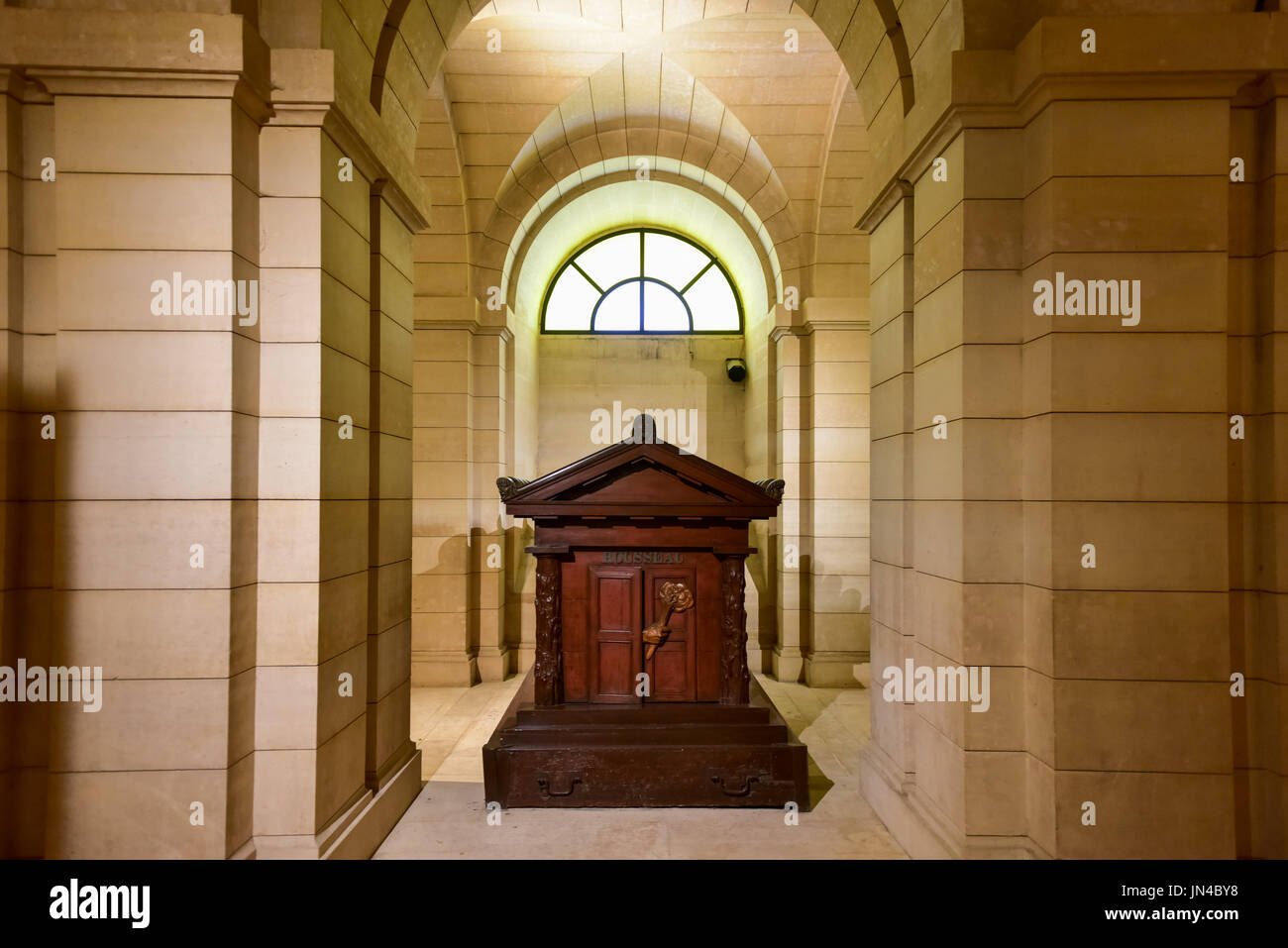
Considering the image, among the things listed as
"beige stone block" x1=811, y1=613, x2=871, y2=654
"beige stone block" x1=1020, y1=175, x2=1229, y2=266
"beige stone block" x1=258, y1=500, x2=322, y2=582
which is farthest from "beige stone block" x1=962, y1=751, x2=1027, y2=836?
"beige stone block" x1=811, y1=613, x2=871, y2=654

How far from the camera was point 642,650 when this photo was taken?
4906 mm

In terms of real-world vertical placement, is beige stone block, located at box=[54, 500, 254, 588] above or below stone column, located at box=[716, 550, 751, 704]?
above

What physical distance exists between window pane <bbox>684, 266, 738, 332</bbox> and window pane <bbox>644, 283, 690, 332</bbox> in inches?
6.7

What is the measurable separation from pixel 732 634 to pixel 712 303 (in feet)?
22.1

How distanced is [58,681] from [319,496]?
143 centimetres

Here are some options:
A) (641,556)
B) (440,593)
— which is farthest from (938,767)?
(440,593)

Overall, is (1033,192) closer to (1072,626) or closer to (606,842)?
(1072,626)

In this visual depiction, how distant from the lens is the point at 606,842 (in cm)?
412

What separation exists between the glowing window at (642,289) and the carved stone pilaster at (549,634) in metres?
6.23

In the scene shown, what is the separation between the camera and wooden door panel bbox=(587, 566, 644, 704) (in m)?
4.90

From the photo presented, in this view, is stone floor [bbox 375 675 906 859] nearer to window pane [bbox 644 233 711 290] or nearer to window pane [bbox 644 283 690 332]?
window pane [bbox 644 283 690 332]

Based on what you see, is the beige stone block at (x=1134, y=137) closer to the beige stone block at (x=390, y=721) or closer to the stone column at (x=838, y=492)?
the stone column at (x=838, y=492)

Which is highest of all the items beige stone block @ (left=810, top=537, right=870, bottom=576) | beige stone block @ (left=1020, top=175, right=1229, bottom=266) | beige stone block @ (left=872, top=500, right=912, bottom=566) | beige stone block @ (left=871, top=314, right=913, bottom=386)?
beige stone block @ (left=1020, top=175, right=1229, bottom=266)

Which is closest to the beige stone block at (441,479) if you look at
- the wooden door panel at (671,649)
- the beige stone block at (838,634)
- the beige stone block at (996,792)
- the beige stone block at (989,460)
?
the wooden door panel at (671,649)
